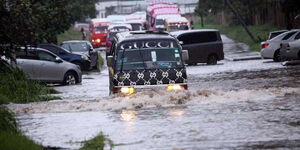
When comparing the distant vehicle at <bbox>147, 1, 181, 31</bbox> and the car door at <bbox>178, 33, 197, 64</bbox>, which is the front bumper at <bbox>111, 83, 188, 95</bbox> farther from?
the distant vehicle at <bbox>147, 1, 181, 31</bbox>

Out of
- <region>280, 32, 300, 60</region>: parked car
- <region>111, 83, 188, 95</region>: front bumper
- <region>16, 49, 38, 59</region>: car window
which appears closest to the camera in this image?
<region>111, 83, 188, 95</region>: front bumper

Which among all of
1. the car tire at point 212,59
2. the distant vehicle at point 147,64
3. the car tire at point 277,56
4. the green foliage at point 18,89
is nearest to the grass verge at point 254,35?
the car tire at point 212,59

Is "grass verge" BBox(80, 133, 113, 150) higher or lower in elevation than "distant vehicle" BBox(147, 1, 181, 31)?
lower

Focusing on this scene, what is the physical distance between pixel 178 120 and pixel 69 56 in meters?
23.2

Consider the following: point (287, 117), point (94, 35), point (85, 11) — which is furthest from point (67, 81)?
point (85, 11)

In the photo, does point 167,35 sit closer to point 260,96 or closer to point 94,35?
point 260,96

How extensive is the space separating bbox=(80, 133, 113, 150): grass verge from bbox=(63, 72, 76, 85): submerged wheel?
1835 centimetres

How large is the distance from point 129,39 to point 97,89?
315 inches

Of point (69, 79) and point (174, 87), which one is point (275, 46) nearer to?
point (69, 79)

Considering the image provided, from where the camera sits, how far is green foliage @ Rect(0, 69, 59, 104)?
76.8 feet

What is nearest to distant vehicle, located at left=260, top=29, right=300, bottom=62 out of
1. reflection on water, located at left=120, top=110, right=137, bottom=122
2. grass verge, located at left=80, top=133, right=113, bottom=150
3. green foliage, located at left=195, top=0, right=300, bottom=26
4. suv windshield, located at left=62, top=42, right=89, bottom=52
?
suv windshield, located at left=62, top=42, right=89, bottom=52

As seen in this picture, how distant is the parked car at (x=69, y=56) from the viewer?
3872 cm

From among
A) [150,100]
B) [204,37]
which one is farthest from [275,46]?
[150,100]

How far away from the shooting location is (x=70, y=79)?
3244 centimetres
